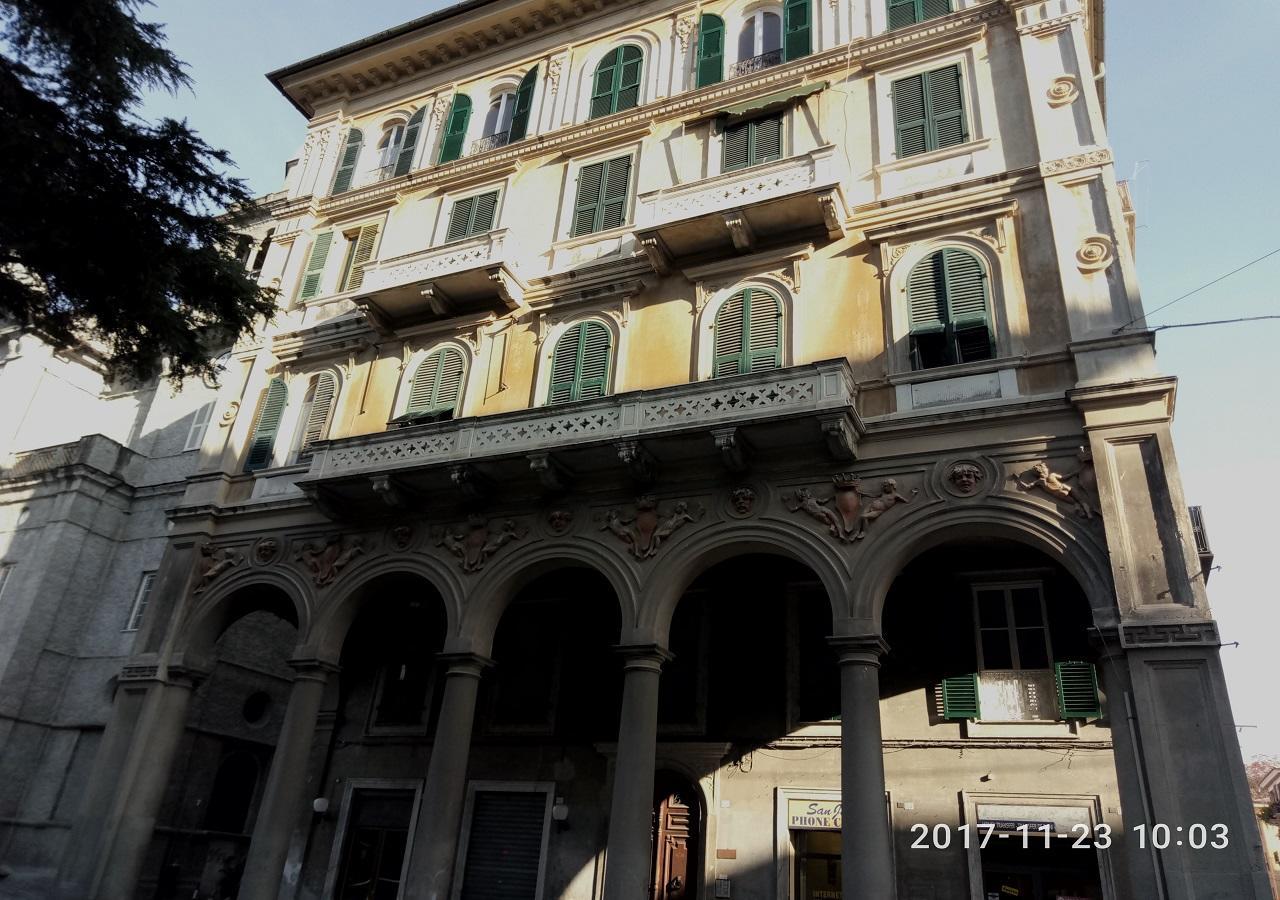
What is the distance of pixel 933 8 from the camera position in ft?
58.7

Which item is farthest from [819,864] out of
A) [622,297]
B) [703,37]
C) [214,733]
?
[703,37]

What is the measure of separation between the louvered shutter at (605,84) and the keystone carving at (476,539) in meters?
10.2

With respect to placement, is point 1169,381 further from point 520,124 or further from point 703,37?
point 520,124

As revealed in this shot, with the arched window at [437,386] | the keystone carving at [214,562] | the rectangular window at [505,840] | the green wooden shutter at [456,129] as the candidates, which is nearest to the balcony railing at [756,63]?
the green wooden shutter at [456,129]

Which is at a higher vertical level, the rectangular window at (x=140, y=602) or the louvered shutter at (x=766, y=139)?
the louvered shutter at (x=766, y=139)

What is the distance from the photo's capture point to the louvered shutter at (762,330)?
15.3m

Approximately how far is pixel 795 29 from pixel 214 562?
16.4 meters

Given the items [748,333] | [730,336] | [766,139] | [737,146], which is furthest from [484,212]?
[748,333]

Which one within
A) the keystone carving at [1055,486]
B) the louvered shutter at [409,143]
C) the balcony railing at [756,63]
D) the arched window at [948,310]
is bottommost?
the keystone carving at [1055,486]

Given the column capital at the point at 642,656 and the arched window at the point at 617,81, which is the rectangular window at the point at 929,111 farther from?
the column capital at the point at 642,656

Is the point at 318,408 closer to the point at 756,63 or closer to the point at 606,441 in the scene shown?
the point at 606,441

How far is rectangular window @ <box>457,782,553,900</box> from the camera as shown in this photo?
1591 cm

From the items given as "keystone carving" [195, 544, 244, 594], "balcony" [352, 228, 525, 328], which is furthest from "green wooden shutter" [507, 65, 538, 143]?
"keystone carving" [195, 544, 244, 594]

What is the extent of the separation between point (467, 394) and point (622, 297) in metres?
3.66
